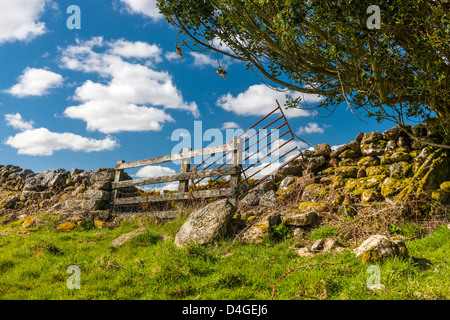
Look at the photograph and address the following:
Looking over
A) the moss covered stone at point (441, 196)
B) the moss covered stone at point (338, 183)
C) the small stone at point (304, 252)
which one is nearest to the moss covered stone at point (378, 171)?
the moss covered stone at point (338, 183)

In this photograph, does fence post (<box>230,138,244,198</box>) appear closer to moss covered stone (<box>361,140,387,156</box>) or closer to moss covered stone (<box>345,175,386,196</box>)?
moss covered stone (<box>345,175,386,196</box>)

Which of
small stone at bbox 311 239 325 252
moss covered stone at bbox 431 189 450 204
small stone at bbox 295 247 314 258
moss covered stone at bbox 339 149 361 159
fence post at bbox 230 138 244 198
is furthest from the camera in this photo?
fence post at bbox 230 138 244 198

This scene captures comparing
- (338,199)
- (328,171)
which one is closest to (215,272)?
(338,199)

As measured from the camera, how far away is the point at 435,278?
4895 millimetres

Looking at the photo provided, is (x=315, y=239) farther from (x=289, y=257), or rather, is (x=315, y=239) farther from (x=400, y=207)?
(x=400, y=207)

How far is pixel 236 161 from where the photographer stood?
→ 10.6 metres

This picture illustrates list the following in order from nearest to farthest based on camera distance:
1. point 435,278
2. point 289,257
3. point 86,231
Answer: point 435,278
point 289,257
point 86,231

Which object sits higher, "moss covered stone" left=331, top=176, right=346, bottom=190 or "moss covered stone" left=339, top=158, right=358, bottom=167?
"moss covered stone" left=339, top=158, right=358, bottom=167

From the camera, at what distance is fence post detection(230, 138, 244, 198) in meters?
10.5

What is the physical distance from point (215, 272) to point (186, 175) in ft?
19.3

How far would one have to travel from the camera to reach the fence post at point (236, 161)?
10539 mm

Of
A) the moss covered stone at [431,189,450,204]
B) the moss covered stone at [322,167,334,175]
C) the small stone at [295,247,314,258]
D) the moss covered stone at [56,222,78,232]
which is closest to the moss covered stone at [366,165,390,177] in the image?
the moss covered stone at [322,167,334,175]
